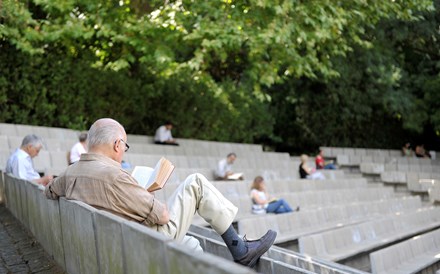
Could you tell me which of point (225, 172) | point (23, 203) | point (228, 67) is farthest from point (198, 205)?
point (228, 67)

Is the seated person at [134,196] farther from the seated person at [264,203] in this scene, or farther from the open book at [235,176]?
the open book at [235,176]

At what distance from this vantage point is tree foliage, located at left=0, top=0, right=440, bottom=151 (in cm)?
1268

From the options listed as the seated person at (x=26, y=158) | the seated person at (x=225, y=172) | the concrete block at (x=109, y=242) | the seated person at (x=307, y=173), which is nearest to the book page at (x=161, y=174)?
the concrete block at (x=109, y=242)

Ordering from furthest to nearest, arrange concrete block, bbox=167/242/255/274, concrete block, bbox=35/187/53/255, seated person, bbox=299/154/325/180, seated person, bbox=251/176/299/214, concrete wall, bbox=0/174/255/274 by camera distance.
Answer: seated person, bbox=299/154/325/180
seated person, bbox=251/176/299/214
concrete block, bbox=35/187/53/255
concrete wall, bbox=0/174/255/274
concrete block, bbox=167/242/255/274

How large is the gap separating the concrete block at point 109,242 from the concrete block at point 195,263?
619 mm

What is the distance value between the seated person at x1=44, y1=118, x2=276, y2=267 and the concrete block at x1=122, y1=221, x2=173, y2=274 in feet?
3.23

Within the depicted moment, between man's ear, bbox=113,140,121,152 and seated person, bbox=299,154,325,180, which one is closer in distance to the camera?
man's ear, bbox=113,140,121,152

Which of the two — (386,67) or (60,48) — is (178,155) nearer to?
(60,48)

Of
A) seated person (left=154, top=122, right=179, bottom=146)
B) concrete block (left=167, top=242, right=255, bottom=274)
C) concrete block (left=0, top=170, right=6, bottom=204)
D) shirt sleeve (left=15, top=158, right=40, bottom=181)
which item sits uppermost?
concrete block (left=167, top=242, right=255, bottom=274)

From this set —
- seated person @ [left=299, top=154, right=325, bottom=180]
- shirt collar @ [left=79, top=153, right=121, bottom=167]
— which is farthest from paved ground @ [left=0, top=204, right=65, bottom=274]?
seated person @ [left=299, top=154, right=325, bottom=180]

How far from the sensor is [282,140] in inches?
974

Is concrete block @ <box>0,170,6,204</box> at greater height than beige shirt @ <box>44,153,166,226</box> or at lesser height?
lesser

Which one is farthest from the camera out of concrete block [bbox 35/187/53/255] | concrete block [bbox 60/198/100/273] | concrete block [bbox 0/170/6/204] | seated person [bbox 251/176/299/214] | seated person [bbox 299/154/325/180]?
seated person [bbox 299/154/325/180]

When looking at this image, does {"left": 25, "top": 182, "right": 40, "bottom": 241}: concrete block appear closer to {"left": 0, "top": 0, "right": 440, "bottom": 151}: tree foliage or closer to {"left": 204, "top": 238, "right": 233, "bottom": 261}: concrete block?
{"left": 204, "top": 238, "right": 233, "bottom": 261}: concrete block
